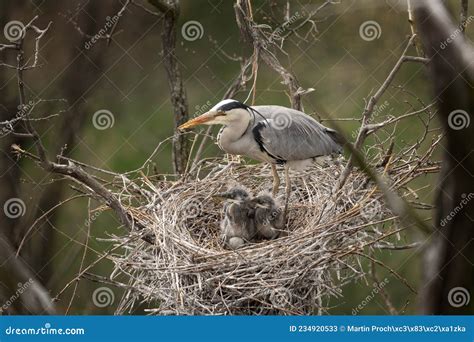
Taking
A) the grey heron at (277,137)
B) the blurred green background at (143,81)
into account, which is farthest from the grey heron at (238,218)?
the blurred green background at (143,81)

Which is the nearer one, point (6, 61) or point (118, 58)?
point (6, 61)

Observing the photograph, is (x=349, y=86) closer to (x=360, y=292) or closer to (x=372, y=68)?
(x=372, y=68)

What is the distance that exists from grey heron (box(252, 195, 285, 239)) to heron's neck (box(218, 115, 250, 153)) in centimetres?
31

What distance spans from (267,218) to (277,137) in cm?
42

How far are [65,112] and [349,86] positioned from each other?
175 centimetres

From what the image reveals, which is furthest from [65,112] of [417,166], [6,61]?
[417,166]

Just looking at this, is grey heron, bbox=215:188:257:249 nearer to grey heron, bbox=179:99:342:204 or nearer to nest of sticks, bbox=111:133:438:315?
nest of sticks, bbox=111:133:438:315

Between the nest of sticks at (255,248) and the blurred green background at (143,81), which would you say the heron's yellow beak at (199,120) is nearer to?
the nest of sticks at (255,248)

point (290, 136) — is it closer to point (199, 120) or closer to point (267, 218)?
point (267, 218)

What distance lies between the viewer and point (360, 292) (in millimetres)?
5238

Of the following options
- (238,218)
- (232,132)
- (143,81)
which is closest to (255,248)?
(238,218)

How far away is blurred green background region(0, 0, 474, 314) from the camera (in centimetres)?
428

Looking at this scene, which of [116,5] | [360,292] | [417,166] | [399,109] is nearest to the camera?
[417,166]

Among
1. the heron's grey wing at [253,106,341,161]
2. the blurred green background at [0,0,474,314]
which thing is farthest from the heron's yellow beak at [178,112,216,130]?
the blurred green background at [0,0,474,314]
